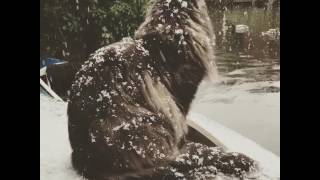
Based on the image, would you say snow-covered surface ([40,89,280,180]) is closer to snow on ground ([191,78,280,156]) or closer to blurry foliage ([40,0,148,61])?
snow on ground ([191,78,280,156])

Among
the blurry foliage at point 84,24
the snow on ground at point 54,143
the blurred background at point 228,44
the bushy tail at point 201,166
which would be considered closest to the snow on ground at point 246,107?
the blurred background at point 228,44

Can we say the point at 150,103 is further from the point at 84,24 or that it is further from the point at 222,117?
the point at 84,24

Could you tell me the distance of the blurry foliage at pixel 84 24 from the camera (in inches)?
78.5

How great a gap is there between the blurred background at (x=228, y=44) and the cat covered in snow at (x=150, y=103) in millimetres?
52

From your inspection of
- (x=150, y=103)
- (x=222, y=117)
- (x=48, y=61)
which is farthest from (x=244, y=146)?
(x=48, y=61)

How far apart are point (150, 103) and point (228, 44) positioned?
417 millimetres

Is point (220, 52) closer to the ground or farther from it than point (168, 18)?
closer to the ground

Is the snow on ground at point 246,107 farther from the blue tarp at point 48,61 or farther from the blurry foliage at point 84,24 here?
the blue tarp at point 48,61

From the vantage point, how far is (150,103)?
1.96 metres

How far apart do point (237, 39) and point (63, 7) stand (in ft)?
2.50

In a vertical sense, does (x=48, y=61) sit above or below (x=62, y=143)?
above

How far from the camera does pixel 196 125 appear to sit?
1.97 meters
